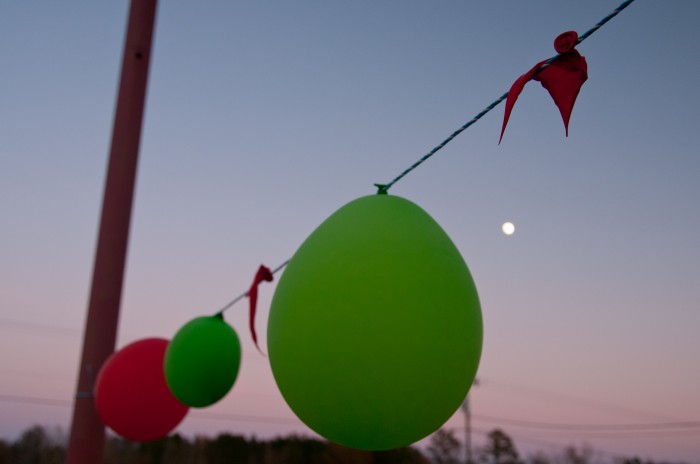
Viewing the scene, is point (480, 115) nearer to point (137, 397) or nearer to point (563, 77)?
point (563, 77)

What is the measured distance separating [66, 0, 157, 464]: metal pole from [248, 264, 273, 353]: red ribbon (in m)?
3.51

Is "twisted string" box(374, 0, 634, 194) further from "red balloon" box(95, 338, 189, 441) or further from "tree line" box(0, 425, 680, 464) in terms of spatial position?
"tree line" box(0, 425, 680, 464)

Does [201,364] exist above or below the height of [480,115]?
below

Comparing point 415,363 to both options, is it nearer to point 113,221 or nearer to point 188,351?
point 188,351

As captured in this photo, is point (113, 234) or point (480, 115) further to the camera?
point (113, 234)

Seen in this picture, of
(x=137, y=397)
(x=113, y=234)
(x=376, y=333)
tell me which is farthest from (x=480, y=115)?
(x=113, y=234)

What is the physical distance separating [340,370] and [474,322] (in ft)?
1.53

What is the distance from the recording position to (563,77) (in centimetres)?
156

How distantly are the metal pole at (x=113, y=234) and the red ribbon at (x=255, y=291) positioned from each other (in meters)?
3.51

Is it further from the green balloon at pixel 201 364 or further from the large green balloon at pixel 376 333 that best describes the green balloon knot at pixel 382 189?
the green balloon at pixel 201 364

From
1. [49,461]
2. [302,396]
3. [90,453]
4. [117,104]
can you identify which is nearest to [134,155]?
[117,104]

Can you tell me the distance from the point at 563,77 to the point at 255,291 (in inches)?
80.5

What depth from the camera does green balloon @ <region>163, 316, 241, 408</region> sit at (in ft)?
11.3

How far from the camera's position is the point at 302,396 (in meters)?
1.65
